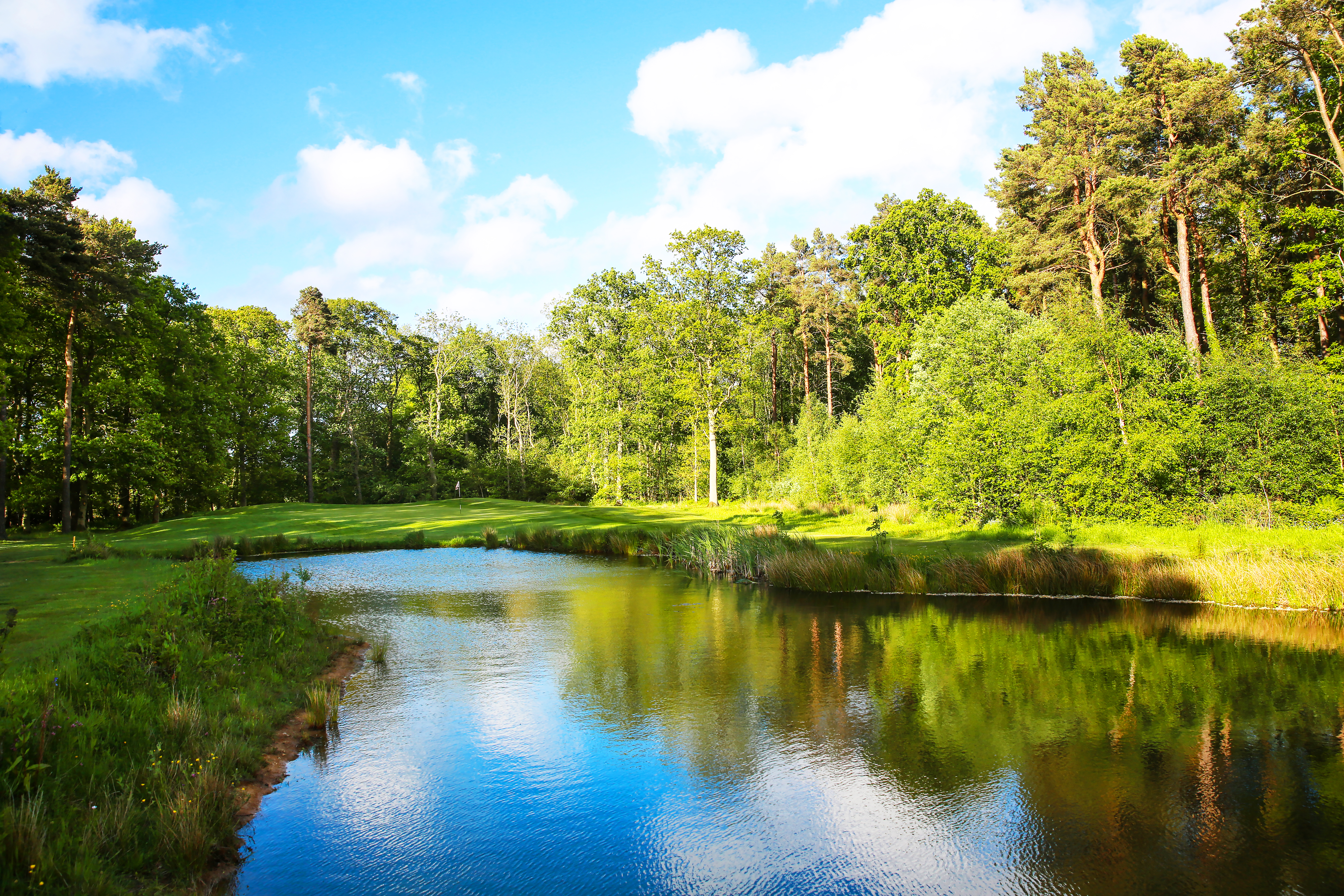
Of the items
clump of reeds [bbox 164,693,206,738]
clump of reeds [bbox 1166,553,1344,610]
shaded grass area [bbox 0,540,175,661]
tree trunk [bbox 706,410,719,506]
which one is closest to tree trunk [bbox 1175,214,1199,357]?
clump of reeds [bbox 1166,553,1344,610]

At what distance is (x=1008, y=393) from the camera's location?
78.8 ft

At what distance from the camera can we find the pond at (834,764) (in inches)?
221

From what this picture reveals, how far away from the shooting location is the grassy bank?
4.80 m

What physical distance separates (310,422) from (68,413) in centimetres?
1971

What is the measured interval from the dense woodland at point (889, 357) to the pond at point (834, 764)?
8067mm

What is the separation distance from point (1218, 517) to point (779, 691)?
52.8 ft

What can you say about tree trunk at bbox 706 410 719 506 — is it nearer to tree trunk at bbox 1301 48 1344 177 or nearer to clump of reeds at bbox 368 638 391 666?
tree trunk at bbox 1301 48 1344 177

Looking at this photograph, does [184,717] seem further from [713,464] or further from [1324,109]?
[1324,109]

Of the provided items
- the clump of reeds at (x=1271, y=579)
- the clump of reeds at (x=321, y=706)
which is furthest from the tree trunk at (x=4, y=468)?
the clump of reeds at (x=1271, y=579)

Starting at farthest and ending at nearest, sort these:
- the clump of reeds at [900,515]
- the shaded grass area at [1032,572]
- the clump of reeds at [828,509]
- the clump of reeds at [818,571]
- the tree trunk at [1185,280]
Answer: the clump of reeds at [828,509] → the tree trunk at [1185,280] → the clump of reeds at [900,515] → the clump of reeds at [818,571] → the shaded grass area at [1032,572]

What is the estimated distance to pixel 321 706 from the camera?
884cm

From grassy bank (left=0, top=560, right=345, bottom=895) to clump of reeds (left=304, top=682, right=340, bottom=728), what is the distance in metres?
0.23

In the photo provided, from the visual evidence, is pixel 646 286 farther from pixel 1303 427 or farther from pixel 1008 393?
pixel 1303 427

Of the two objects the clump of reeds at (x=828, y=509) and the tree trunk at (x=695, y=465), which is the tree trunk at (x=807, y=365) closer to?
the tree trunk at (x=695, y=465)
